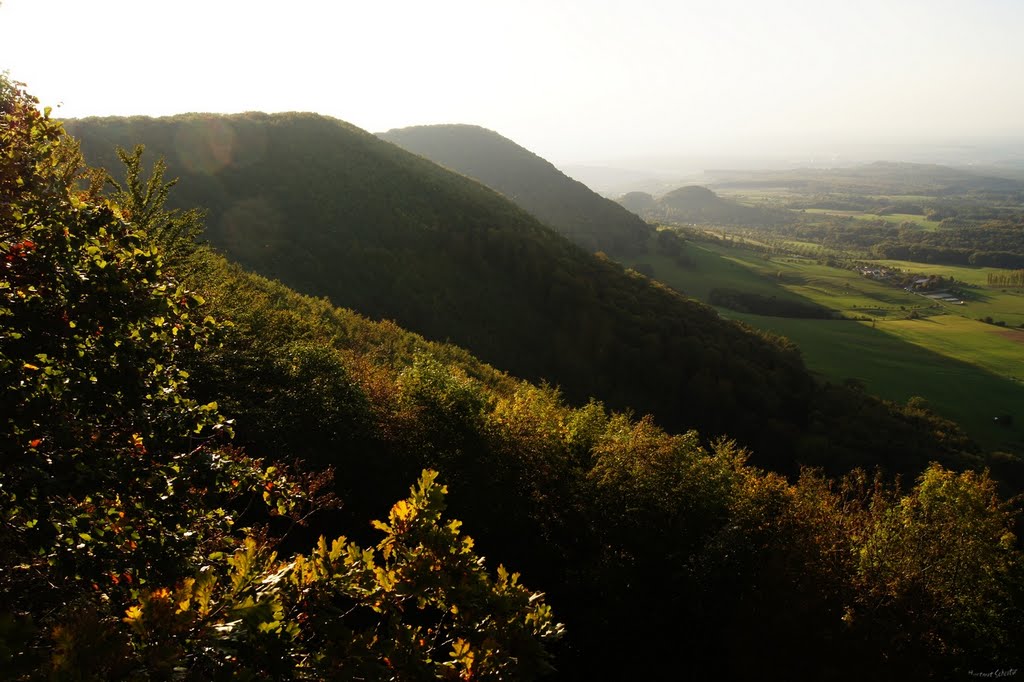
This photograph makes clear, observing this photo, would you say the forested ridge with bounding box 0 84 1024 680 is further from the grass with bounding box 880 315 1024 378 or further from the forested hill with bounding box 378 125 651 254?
the grass with bounding box 880 315 1024 378

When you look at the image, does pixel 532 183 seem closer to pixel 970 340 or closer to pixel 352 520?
pixel 970 340

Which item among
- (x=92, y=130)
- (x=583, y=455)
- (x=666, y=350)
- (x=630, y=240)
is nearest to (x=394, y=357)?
(x=583, y=455)

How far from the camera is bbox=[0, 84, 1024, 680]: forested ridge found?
3889 millimetres

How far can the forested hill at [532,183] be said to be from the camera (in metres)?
113

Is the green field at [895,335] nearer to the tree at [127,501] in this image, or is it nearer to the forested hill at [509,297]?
the forested hill at [509,297]

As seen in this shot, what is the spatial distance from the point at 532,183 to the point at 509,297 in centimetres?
8325

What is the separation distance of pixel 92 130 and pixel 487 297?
44882 mm

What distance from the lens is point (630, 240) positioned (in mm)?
114312

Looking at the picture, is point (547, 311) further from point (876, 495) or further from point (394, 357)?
point (876, 495)

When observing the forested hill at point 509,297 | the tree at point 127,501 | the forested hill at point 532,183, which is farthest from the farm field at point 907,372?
the tree at point 127,501

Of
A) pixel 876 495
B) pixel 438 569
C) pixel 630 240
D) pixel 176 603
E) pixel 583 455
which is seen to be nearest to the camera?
pixel 176 603

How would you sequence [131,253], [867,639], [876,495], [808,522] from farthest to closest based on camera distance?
[876,495] < [808,522] < [867,639] < [131,253]

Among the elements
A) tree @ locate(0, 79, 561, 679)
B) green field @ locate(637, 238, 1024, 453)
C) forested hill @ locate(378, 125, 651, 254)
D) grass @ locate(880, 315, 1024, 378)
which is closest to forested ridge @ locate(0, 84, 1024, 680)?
tree @ locate(0, 79, 561, 679)

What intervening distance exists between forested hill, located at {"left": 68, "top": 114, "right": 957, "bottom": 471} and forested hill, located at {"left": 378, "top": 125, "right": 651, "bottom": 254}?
5672 centimetres
